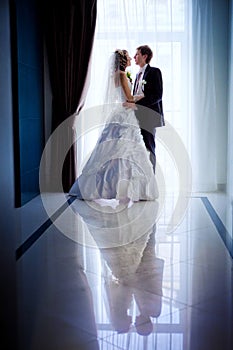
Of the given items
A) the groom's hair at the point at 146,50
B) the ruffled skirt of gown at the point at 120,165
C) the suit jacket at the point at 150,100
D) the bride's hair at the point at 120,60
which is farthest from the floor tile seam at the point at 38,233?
the groom's hair at the point at 146,50

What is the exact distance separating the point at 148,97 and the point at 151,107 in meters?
0.13

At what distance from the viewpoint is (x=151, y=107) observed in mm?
6473

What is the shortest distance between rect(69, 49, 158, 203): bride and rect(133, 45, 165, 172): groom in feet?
0.60

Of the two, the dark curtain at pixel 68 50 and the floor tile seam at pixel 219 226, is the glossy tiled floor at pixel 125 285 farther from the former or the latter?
the dark curtain at pixel 68 50

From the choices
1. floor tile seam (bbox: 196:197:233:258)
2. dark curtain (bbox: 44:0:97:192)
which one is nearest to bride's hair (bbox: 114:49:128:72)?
dark curtain (bbox: 44:0:97:192)

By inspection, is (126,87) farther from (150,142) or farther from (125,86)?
(150,142)

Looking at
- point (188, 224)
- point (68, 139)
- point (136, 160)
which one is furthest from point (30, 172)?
point (188, 224)

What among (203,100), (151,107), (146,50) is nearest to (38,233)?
(151,107)

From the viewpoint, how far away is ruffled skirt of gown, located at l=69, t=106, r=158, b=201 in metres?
6.12

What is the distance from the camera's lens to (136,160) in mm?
6133

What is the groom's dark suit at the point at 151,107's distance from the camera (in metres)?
6.41

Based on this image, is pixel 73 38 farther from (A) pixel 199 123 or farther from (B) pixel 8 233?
(B) pixel 8 233

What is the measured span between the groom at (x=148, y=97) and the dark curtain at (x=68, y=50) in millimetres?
756

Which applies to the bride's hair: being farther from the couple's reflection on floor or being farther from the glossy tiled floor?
the glossy tiled floor
